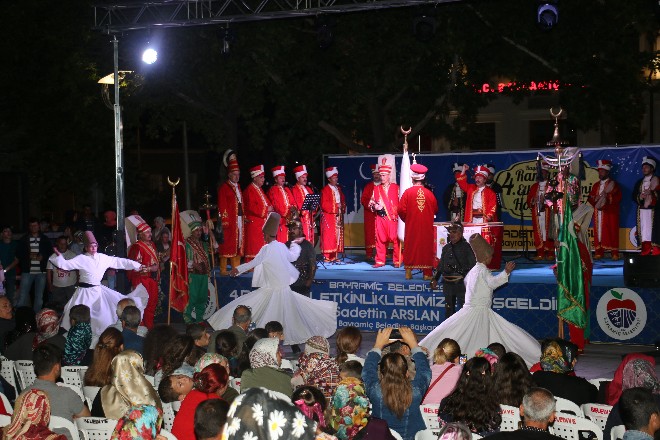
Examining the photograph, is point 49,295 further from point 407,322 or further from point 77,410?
point 77,410

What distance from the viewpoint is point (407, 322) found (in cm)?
1684

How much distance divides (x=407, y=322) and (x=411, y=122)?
1179cm

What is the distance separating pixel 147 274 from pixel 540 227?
8306 millimetres

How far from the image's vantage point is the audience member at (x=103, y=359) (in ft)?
29.8

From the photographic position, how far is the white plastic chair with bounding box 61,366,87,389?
9.91 meters

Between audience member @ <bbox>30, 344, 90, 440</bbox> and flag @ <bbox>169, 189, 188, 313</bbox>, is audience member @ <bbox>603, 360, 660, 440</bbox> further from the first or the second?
flag @ <bbox>169, 189, 188, 313</bbox>

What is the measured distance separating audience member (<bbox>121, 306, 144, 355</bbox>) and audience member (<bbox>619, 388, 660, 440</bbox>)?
580 cm

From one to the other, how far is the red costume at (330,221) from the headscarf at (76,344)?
11.2 meters

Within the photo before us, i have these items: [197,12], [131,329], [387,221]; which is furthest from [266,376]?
[387,221]

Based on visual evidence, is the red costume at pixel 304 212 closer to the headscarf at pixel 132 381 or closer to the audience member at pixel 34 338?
the audience member at pixel 34 338

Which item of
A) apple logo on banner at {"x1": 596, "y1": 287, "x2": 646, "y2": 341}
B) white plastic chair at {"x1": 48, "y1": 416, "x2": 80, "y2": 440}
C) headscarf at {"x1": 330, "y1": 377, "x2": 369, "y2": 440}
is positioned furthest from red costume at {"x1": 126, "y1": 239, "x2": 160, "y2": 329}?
headscarf at {"x1": 330, "y1": 377, "x2": 369, "y2": 440}

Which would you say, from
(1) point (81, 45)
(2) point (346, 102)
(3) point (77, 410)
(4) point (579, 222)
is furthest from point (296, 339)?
(1) point (81, 45)

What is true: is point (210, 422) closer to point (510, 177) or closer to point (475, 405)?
point (475, 405)

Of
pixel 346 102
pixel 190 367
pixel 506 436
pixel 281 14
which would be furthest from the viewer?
pixel 346 102
